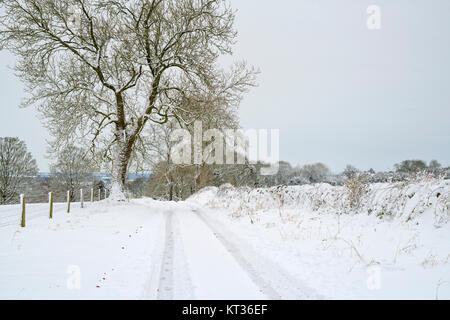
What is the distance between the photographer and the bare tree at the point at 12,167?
27062 mm

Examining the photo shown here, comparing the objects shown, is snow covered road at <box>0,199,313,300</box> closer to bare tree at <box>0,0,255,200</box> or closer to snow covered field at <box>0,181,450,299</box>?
snow covered field at <box>0,181,450,299</box>

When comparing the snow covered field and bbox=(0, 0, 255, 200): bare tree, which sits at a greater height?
bbox=(0, 0, 255, 200): bare tree

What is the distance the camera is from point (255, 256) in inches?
219

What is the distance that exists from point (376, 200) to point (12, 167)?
33.4 metres

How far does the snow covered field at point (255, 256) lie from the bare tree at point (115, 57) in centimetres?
685

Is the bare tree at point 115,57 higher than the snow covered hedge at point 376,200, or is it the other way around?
the bare tree at point 115,57

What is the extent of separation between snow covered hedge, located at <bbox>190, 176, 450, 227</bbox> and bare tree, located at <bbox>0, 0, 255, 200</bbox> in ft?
19.6

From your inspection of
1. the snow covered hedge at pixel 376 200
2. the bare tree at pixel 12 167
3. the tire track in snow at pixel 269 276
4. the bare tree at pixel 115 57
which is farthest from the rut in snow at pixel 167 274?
the bare tree at pixel 12 167

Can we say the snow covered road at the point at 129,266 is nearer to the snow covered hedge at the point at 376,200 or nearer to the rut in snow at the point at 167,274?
the rut in snow at the point at 167,274

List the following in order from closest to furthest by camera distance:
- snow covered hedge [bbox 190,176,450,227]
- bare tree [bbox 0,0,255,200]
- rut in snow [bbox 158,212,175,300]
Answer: rut in snow [bbox 158,212,175,300] → snow covered hedge [bbox 190,176,450,227] → bare tree [bbox 0,0,255,200]

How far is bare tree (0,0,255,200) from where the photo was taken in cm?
1285

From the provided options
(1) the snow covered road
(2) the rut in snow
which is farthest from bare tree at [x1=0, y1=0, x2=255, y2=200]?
(2) the rut in snow
